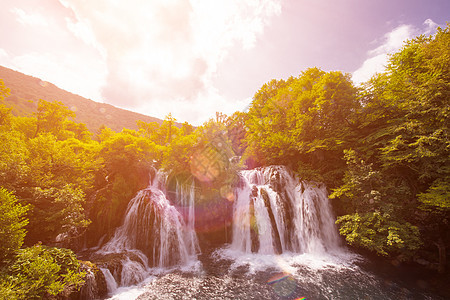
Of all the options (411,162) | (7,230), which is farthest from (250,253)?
(7,230)

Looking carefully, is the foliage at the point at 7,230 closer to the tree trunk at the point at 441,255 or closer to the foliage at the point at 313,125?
the foliage at the point at 313,125

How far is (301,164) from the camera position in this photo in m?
19.9

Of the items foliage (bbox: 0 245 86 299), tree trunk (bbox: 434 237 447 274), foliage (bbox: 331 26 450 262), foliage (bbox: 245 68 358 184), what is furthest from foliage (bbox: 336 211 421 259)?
foliage (bbox: 0 245 86 299)

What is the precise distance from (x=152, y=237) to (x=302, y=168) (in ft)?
54.4

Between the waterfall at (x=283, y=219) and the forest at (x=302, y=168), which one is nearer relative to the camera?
the forest at (x=302, y=168)

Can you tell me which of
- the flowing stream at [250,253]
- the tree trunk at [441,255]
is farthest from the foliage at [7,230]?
the tree trunk at [441,255]

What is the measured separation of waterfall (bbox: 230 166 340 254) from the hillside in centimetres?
9682

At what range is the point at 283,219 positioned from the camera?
1617 centimetres

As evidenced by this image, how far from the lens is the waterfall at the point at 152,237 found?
12641 mm

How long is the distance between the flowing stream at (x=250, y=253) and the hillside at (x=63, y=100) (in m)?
93.1

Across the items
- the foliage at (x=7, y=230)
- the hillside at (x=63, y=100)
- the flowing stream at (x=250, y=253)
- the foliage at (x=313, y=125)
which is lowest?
the flowing stream at (x=250, y=253)

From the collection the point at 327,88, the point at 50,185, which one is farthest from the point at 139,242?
the point at 327,88

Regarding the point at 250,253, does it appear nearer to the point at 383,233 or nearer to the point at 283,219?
the point at 283,219

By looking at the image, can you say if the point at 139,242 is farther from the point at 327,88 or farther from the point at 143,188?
the point at 327,88
